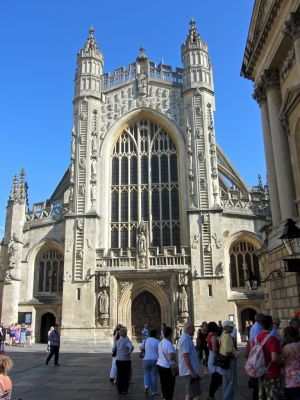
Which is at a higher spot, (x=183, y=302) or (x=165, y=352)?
(x=183, y=302)

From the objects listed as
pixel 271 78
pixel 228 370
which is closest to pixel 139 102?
pixel 271 78

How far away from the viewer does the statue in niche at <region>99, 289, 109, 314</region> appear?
2534cm

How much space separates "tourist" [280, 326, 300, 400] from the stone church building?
1980cm

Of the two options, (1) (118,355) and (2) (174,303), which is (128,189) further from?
(1) (118,355)

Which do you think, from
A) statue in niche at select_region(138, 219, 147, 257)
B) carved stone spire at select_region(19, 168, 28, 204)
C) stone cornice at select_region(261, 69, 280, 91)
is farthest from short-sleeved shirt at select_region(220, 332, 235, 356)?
carved stone spire at select_region(19, 168, 28, 204)

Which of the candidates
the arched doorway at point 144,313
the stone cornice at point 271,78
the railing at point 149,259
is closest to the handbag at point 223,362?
the stone cornice at point 271,78

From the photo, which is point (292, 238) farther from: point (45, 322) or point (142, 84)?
point (142, 84)

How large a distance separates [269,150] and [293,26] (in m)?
4.18

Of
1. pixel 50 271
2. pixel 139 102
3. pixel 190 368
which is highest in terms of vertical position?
pixel 139 102

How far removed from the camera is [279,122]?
510 inches

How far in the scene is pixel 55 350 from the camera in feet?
48.7

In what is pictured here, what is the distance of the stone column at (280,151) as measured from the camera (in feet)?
39.5

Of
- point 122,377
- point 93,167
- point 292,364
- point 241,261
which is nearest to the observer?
point 292,364

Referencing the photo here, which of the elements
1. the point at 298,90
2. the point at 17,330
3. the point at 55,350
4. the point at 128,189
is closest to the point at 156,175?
the point at 128,189
